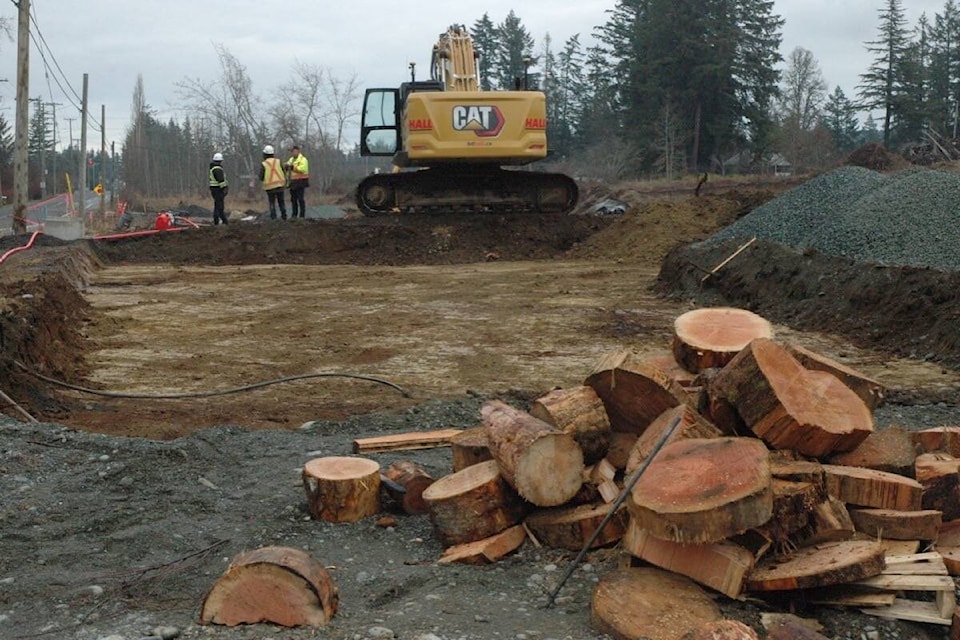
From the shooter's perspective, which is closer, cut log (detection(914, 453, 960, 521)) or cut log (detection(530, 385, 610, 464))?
cut log (detection(914, 453, 960, 521))

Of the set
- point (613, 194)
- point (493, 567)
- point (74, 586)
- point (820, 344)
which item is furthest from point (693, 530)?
point (613, 194)

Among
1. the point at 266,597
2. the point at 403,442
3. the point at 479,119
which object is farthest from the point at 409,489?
the point at 479,119

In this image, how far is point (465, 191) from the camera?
70.0 feet

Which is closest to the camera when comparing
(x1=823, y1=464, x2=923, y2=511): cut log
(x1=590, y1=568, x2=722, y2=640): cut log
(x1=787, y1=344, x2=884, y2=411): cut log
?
(x1=590, y1=568, x2=722, y2=640): cut log

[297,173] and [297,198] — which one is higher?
[297,173]

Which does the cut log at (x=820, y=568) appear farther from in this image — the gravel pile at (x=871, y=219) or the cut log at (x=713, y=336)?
the gravel pile at (x=871, y=219)

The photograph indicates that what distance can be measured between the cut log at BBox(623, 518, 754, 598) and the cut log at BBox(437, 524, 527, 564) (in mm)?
647

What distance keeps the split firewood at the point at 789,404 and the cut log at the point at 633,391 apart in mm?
247

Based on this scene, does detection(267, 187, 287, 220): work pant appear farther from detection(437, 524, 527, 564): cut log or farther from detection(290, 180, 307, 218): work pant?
detection(437, 524, 527, 564): cut log

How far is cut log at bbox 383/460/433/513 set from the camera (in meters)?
4.72

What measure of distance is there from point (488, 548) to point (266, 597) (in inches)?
39.0

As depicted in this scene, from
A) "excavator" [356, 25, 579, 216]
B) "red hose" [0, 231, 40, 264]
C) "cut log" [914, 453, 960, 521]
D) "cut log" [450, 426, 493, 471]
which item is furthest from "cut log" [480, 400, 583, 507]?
"excavator" [356, 25, 579, 216]

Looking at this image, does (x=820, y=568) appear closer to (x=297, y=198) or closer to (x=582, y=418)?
(x=582, y=418)

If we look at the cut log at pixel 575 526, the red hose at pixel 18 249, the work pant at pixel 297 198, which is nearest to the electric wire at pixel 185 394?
the cut log at pixel 575 526
